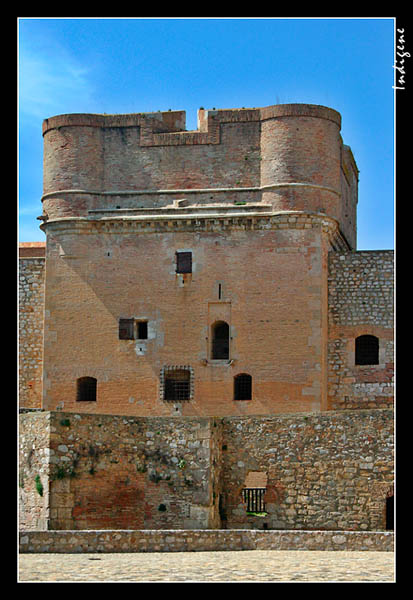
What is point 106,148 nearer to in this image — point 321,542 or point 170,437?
point 170,437

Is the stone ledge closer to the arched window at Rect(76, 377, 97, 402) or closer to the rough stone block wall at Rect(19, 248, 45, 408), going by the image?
the arched window at Rect(76, 377, 97, 402)

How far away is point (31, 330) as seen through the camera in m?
36.6

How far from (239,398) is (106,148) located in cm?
869

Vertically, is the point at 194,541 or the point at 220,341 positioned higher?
the point at 220,341

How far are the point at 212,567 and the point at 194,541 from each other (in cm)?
301

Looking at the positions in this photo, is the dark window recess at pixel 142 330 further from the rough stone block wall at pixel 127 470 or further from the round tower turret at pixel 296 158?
the rough stone block wall at pixel 127 470

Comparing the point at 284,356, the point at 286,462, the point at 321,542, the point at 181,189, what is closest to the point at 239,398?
the point at 284,356

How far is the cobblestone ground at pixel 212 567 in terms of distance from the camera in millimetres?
17266

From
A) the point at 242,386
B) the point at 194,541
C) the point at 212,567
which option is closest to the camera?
the point at 212,567

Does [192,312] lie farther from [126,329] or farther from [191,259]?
[126,329]

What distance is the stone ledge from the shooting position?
21266mm

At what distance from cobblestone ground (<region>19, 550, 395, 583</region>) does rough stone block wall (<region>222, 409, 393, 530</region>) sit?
110 inches

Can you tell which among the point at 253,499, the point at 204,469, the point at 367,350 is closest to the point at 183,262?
the point at 367,350

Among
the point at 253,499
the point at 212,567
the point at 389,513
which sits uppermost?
the point at 253,499
